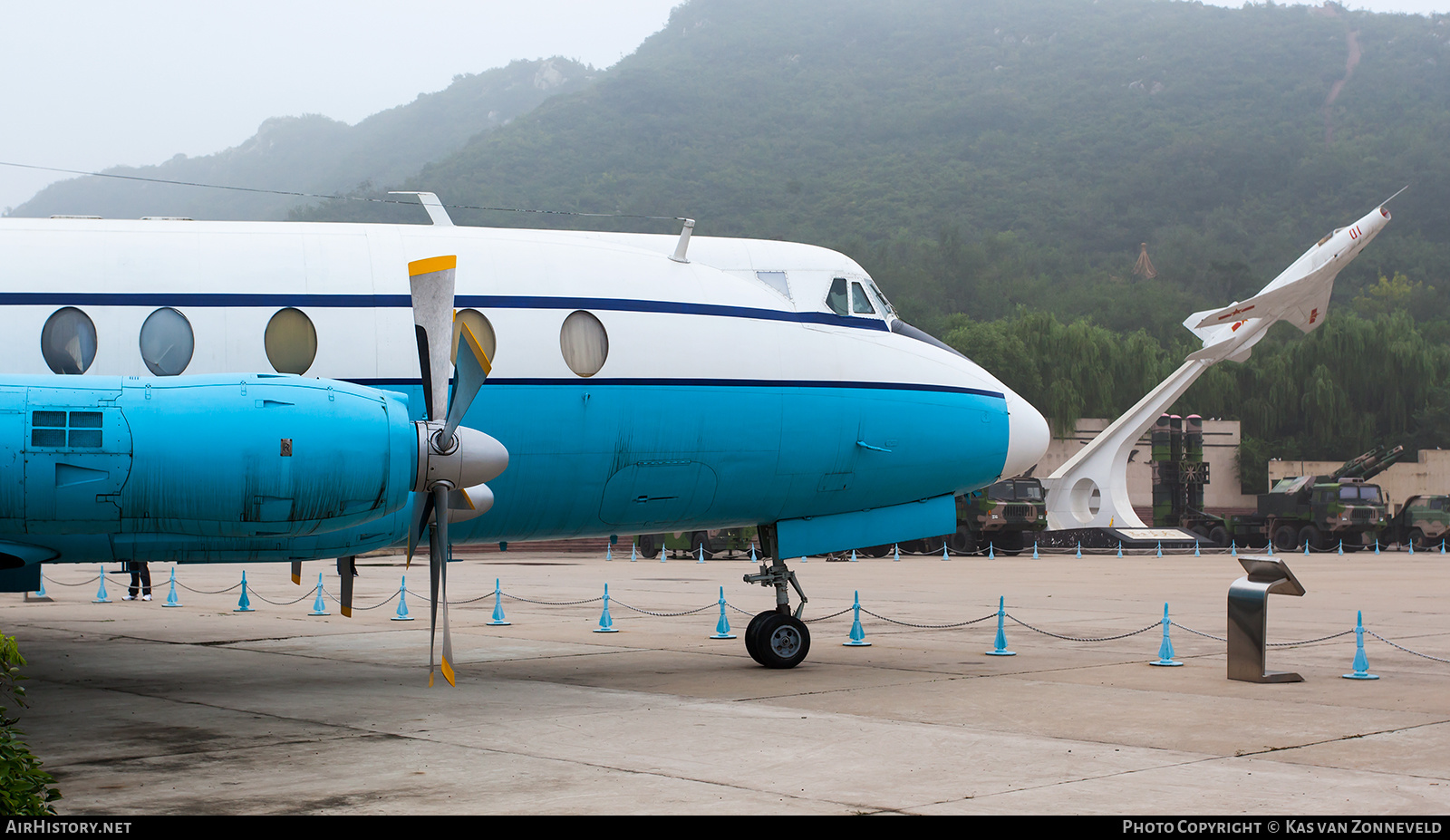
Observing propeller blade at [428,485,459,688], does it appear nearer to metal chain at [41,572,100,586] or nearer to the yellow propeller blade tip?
the yellow propeller blade tip

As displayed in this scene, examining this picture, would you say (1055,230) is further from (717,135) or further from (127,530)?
(127,530)

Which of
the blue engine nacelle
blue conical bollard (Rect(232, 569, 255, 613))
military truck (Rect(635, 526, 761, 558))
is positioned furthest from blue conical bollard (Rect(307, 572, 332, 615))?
military truck (Rect(635, 526, 761, 558))

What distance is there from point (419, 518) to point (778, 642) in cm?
548

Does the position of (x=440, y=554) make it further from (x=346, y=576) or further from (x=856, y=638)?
(x=856, y=638)

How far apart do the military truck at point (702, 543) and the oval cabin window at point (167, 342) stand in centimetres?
3228

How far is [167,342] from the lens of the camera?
11.6 metres

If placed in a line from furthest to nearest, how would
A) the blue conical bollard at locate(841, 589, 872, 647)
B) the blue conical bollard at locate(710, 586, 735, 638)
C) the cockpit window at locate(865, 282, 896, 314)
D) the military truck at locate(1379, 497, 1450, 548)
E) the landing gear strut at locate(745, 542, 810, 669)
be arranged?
the military truck at locate(1379, 497, 1450, 548)
the blue conical bollard at locate(710, 586, 735, 638)
the blue conical bollard at locate(841, 589, 872, 647)
the cockpit window at locate(865, 282, 896, 314)
the landing gear strut at locate(745, 542, 810, 669)

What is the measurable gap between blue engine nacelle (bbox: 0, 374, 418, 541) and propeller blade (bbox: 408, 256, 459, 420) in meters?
1.22

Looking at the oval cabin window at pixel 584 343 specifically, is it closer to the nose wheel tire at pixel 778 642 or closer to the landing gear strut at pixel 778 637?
the landing gear strut at pixel 778 637

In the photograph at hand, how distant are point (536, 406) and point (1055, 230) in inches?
5766

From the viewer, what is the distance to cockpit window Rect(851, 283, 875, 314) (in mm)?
14617

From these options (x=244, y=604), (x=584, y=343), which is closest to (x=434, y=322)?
(x=584, y=343)

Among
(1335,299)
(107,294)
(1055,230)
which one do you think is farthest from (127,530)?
(1055,230)

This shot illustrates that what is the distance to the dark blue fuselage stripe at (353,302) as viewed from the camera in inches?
449
